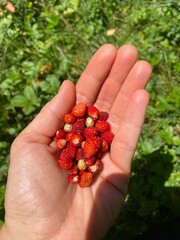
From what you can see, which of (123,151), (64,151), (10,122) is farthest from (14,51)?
(123,151)

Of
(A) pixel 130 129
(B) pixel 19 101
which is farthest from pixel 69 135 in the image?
(B) pixel 19 101

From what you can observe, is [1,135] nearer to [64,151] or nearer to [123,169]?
[64,151]

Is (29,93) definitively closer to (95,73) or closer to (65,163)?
(95,73)

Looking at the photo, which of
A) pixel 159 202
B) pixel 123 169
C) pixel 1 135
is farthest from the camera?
pixel 1 135

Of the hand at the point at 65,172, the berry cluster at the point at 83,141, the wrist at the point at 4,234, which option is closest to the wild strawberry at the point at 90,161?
the berry cluster at the point at 83,141

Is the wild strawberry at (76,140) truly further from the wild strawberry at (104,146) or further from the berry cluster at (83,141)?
the wild strawberry at (104,146)

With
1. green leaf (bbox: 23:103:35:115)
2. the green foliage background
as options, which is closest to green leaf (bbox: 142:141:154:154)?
the green foliage background
